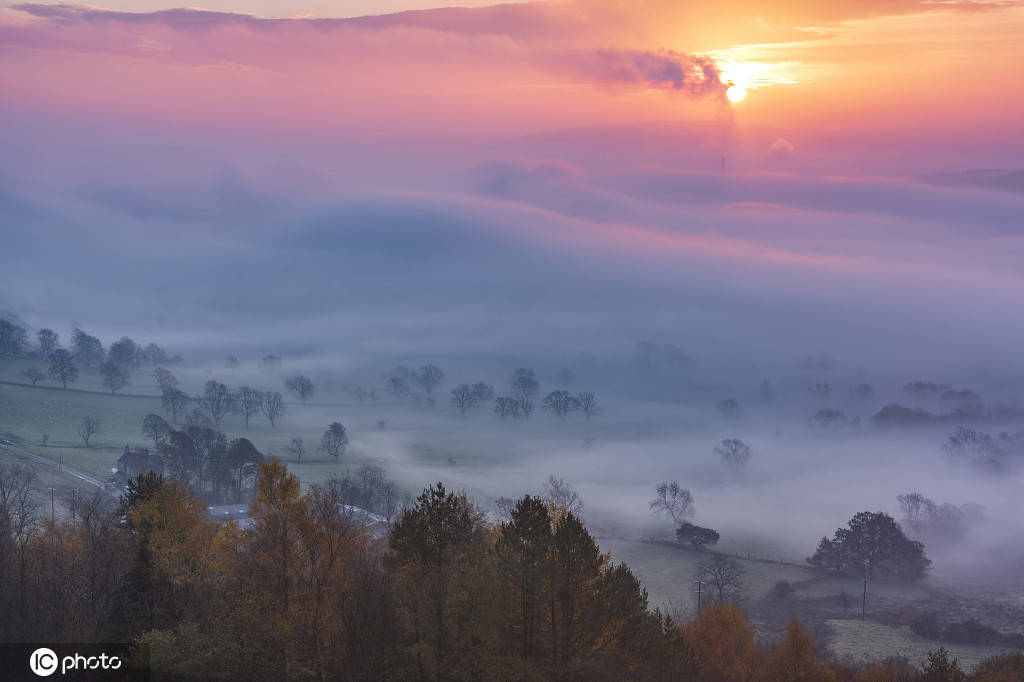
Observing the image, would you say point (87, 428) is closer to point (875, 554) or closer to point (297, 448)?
point (297, 448)


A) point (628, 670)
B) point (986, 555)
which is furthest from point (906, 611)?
point (628, 670)

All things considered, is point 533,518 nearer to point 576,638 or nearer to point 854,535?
point 576,638

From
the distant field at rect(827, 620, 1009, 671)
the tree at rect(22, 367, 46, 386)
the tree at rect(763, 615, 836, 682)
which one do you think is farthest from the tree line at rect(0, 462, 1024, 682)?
the tree at rect(22, 367, 46, 386)

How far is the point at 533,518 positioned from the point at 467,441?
155 meters

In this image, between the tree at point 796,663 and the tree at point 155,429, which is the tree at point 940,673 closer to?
the tree at point 796,663

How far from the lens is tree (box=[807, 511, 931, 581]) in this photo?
11238 cm

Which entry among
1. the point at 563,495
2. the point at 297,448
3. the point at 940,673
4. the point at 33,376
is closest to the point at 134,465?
the point at 297,448

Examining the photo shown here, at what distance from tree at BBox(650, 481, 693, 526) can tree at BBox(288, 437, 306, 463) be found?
62147mm

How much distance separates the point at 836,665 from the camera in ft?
245

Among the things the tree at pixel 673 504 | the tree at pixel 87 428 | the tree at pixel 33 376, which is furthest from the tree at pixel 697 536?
the tree at pixel 33 376

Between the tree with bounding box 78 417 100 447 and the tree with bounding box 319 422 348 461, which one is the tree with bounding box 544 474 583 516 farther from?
the tree with bounding box 78 417 100 447

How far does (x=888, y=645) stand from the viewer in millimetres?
85875

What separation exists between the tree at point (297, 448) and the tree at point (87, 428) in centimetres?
3357

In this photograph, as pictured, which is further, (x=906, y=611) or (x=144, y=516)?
(x=906, y=611)
